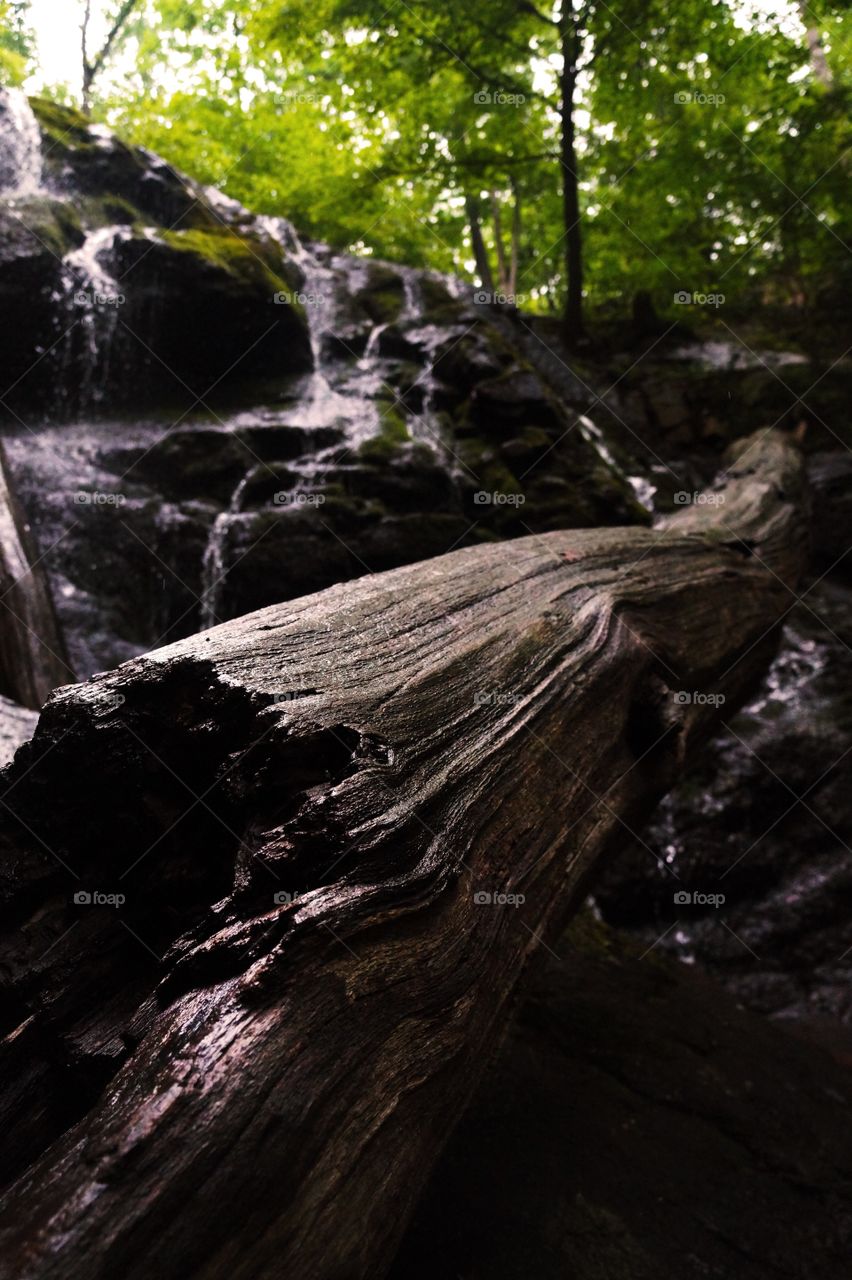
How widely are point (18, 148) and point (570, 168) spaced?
6.05 metres

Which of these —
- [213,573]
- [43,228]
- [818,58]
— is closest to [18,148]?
[43,228]

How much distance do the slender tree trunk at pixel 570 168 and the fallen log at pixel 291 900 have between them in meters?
7.97

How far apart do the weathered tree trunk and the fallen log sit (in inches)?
101

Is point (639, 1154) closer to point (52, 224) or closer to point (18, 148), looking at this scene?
point (52, 224)

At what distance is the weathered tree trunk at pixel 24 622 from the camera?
4052 mm

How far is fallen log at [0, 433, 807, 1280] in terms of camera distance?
1.03 metres

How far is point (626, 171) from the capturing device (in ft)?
29.8

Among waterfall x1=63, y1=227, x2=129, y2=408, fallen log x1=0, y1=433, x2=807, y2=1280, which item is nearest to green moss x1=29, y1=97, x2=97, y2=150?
waterfall x1=63, y1=227, x2=129, y2=408

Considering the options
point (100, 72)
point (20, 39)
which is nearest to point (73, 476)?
point (20, 39)

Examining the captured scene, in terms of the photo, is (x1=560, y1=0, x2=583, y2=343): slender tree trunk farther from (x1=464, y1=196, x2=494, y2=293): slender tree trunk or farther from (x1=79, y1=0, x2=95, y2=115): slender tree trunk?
(x1=79, y1=0, x2=95, y2=115): slender tree trunk

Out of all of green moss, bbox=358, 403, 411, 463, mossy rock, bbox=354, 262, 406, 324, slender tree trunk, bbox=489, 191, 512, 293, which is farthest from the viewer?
slender tree trunk, bbox=489, 191, 512, 293

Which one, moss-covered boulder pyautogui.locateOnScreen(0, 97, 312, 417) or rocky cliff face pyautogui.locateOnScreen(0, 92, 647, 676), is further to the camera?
moss-covered boulder pyautogui.locateOnScreen(0, 97, 312, 417)

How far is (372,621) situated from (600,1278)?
180 centimetres

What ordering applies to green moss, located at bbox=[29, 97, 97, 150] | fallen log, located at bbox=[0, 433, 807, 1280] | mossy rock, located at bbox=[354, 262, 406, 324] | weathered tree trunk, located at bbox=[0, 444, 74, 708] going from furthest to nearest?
mossy rock, located at bbox=[354, 262, 406, 324]
green moss, located at bbox=[29, 97, 97, 150]
weathered tree trunk, located at bbox=[0, 444, 74, 708]
fallen log, located at bbox=[0, 433, 807, 1280]
